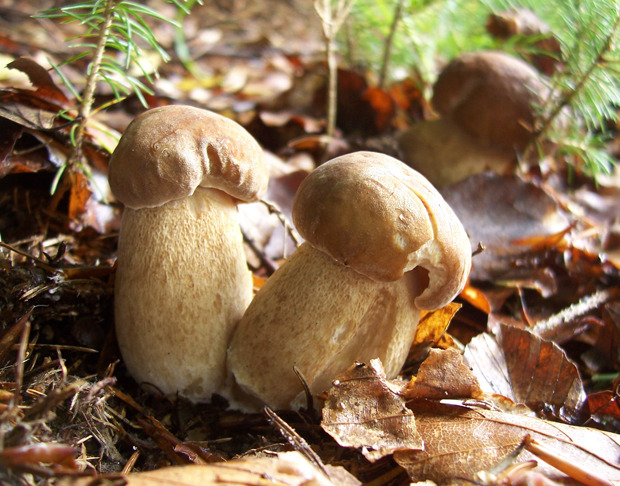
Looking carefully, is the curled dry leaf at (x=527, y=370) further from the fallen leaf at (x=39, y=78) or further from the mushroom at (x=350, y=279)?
the fallen leaf at (x=39, y=78)

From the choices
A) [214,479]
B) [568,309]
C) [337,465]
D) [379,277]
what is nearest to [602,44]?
[568,309]

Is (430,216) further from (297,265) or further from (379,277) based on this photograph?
(297,265)

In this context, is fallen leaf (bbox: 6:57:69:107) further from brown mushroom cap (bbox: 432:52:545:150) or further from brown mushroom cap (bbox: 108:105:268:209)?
brown mushroom cap (bbox: 432:52:545:150)

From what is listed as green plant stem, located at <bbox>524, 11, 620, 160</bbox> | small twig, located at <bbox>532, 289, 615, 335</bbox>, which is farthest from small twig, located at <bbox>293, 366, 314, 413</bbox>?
green plant stem, located at <bbox>524, 11, 620, 160</bbox>

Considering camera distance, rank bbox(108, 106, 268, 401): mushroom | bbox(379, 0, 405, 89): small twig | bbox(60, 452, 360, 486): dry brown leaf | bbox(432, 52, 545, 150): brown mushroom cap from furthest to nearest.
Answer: bbox(379, 0, 405, 89): small twig → bbox(432, 52, 545, 150): brown mushroom cap → bbox(108, 106, 268, 401): mushroom → bbox(60, 452, 360, 486): dry brown leaf

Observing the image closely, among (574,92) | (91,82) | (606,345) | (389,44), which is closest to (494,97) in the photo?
(574,92)

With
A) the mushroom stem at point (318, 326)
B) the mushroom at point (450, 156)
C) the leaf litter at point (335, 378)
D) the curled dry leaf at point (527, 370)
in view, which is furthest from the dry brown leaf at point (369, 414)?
the mushroom at point (450, 156)

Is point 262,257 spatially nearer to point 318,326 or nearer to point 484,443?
point 318,326
